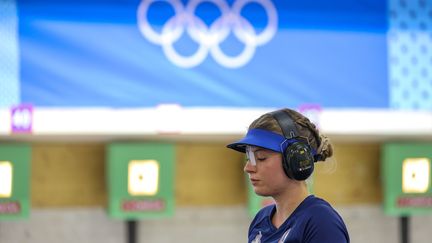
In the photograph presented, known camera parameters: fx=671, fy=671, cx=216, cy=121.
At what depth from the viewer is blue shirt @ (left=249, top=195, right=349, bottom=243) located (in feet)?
4.14

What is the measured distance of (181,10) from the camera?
2.77 m

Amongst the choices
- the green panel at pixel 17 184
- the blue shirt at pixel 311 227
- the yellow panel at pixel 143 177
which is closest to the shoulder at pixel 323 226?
the blue shirt at pixel 311 227

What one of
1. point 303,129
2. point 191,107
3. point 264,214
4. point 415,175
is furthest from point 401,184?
point 303,129

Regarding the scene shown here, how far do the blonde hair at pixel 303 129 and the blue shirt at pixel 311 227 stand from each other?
11 cm

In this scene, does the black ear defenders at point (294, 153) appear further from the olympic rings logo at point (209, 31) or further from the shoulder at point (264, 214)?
the olympic rings logo at point (209, 31)

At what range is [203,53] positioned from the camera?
2783 millimetres

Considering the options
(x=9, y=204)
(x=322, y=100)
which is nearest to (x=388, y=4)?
(x=322, y=100)

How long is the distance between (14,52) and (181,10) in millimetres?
687

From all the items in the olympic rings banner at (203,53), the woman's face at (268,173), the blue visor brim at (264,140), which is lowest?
the woman's face at (268,173)

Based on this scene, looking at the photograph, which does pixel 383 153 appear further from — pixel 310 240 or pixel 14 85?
pixel 310 240

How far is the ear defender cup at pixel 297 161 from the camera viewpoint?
134 centimetres

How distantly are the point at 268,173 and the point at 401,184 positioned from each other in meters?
1.75

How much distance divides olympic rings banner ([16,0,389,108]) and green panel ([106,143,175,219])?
0.66 feet

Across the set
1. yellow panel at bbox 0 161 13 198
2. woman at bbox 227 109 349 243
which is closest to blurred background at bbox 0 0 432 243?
yellow panel at bbox 0 161 13 198
